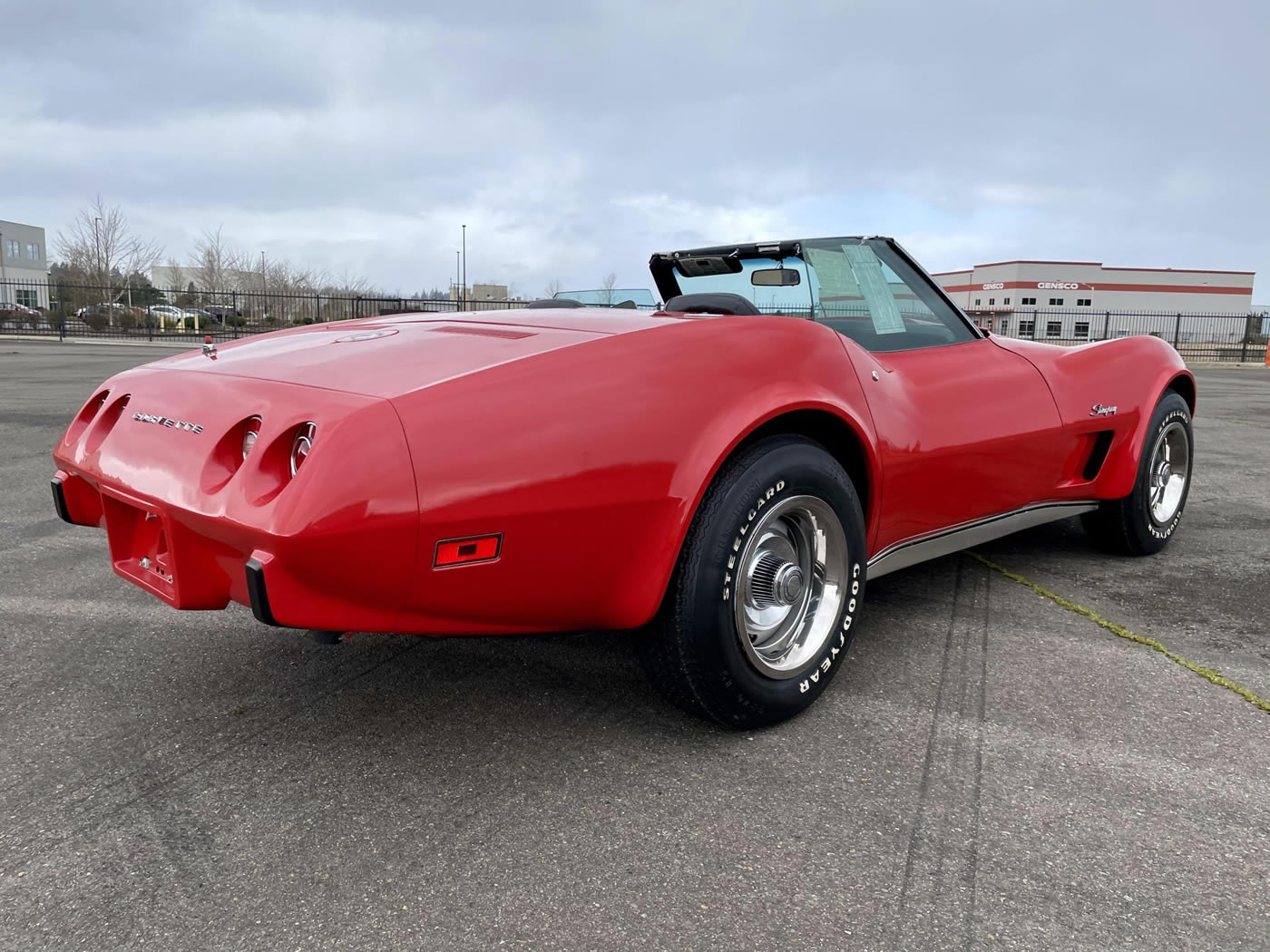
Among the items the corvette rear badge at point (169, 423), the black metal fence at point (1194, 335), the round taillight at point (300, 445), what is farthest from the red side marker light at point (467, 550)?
the black metal fence at point (1194, 335)

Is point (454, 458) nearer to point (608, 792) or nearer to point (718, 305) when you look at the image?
point (608, 792)

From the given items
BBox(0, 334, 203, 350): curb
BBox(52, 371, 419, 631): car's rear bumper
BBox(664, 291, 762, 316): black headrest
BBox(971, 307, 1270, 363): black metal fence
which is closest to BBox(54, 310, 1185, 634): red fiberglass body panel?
BBox(52, 371, 419, 631): car's rear bumper

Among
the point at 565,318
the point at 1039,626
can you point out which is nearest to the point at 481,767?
the point at 565,318

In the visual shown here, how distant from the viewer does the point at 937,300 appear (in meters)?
3.24

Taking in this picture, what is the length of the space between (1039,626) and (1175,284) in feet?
240

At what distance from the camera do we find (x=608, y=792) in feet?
6.74

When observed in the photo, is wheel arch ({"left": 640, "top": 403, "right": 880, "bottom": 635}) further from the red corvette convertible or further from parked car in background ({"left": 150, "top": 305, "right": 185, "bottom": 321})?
parked car in background ({"left": 150, "top": 305, "right": 185, "bottom": 321})

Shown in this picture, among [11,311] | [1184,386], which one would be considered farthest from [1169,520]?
[11,311]

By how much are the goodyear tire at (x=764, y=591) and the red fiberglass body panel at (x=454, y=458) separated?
82 millimetres

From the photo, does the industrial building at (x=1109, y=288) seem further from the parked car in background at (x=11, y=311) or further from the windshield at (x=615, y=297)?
the windshield at (x=615, y=297)

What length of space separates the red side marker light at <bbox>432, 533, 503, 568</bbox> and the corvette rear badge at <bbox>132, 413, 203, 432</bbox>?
2.06 ft

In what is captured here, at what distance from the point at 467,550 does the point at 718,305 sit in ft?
4.17

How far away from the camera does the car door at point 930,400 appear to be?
271cm

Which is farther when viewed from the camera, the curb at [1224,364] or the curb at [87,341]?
the curb at [87,341]
